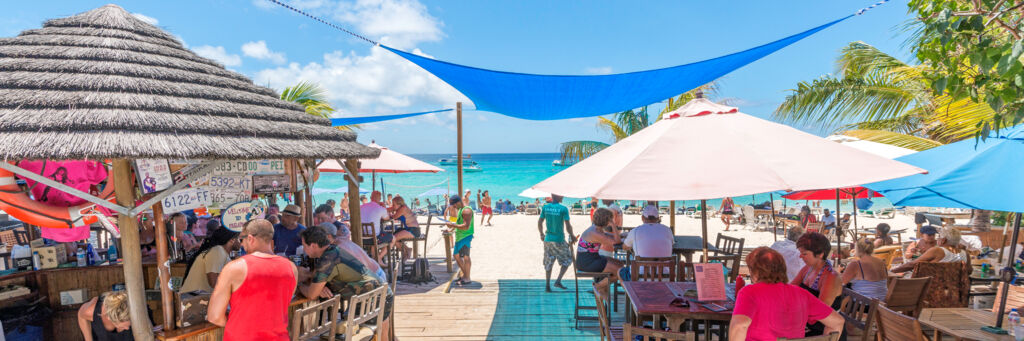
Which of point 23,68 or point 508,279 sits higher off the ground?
point 23,68

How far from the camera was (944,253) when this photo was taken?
5.79 m

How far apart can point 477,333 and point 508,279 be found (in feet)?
9.26

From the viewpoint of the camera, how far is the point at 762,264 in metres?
2.92

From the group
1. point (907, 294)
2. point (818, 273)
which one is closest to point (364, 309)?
point (818, 273)

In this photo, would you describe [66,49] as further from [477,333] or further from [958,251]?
[958,251]

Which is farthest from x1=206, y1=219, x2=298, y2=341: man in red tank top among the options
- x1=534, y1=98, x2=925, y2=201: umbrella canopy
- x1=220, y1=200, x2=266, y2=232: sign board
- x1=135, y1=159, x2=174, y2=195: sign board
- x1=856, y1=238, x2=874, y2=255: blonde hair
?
x1=856, y1=238, x2=874, y2=255: blonde hair

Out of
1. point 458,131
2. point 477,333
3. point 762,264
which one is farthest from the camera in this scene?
point 458,131

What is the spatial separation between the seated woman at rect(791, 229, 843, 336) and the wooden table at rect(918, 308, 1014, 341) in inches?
32.2

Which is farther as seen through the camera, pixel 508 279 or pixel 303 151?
pixel 508 279

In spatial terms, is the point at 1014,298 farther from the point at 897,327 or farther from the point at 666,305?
the point at 666,305

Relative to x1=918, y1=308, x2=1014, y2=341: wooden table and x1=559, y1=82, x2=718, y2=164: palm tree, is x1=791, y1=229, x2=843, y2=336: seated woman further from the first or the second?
x1=559, y1=82, x2=718, y2=164: palm tree

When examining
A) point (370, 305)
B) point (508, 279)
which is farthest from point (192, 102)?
point (508, 279)

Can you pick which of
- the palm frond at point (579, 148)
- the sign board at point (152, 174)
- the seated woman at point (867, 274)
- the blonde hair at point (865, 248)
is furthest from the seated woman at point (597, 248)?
the palm frond at point (579, 148)

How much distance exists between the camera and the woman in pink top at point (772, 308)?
9.46 feet
